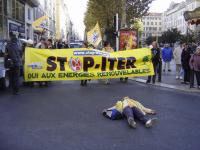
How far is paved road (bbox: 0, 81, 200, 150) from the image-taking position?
6.89m

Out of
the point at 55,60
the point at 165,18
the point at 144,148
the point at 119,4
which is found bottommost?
the point at 144,148

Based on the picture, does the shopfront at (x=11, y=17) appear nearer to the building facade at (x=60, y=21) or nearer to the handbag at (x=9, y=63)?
the handbag at (x=9, y=63)

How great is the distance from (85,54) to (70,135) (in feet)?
28.6

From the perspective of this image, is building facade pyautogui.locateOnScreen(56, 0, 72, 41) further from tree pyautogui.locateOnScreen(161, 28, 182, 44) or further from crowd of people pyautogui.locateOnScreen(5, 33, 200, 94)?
crowd of people pyautogui.locateOnScreen(5, 33, 200, 94)

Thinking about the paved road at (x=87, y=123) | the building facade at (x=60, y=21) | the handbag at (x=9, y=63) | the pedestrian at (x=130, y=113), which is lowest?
the paved road at (x=87, y=123)

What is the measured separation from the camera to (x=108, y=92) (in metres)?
13.8

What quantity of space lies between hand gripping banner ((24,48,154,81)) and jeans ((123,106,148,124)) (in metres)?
7.23

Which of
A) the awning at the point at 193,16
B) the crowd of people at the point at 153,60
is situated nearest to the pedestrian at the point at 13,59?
the crowd of people at the point at 153,60

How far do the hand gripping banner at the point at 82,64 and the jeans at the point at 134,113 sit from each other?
23.7ft

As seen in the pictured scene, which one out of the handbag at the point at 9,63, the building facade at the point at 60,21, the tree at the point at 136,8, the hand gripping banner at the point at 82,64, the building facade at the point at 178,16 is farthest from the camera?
the building facade at the point at 178,16

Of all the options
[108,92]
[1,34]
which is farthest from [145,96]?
[1,34]

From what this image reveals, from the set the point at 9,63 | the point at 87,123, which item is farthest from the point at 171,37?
the point at 87,123

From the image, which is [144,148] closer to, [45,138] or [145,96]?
[45,138]

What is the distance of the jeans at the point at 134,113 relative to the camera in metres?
8.36
